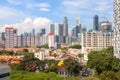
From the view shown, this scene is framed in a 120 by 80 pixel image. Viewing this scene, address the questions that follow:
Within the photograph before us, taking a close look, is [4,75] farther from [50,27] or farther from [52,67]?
[50,27]

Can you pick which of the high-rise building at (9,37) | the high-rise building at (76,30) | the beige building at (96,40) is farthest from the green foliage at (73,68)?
the high-rise building at (76,30)

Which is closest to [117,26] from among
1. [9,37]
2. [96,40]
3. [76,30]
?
[96,40]

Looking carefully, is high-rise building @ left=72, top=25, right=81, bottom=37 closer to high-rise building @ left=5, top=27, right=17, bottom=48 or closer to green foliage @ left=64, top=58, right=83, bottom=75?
high-rise building @ left=5, top=27, right=17, bottom=48

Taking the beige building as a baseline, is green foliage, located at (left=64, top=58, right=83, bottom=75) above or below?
below

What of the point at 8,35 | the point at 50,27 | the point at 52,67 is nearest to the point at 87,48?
the point at 8,35

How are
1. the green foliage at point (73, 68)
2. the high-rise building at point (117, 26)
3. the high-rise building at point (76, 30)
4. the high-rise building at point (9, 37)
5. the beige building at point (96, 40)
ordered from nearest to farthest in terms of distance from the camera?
1. the green foliage at point (73, 68)
2. the high-rise building at point (117, 26)
3. the beige building at point (96, 40)
4. the high-rise building at point (9, 37)
5. the high-rise building at point (76, 30)

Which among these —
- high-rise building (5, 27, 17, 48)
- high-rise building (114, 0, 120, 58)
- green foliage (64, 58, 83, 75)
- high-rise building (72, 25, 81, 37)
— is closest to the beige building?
high-rise building (5, 27, 17, 48)

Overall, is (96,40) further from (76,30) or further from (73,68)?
(76,30)

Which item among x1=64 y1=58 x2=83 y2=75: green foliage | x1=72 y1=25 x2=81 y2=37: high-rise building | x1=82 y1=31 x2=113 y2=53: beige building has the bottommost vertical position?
x1=64 y1=58 x2=83 y2=75: green foliage

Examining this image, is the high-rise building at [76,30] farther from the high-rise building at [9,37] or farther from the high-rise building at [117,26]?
the high-rise building at [117,26]
